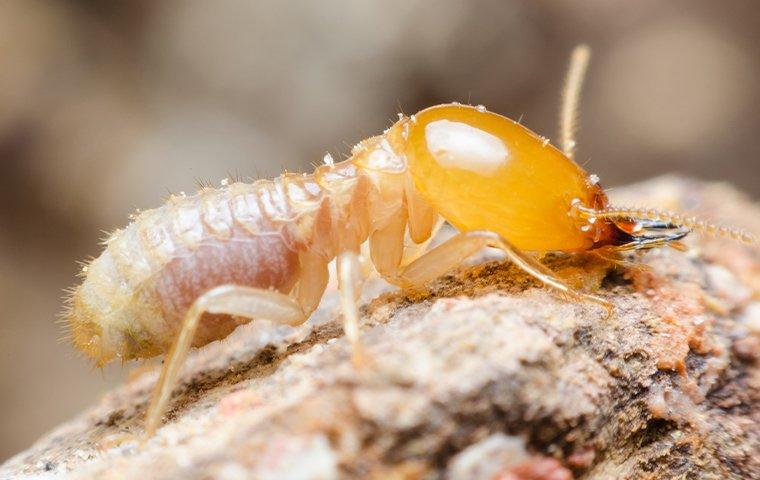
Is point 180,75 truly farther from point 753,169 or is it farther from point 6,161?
point 753,169

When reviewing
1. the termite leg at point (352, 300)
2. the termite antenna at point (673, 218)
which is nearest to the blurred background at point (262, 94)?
the termite antenna at point (673, 218)

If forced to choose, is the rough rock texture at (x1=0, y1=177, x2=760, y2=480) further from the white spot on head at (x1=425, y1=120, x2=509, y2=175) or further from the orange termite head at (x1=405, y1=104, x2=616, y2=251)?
the white spot on head at (x1=425, y1=120, x2=509, y2=175)

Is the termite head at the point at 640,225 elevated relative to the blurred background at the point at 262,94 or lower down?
lower down

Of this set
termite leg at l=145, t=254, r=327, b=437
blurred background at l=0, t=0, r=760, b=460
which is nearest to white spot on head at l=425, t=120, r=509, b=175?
termite leg at l=145, t=254, r=327, b=437

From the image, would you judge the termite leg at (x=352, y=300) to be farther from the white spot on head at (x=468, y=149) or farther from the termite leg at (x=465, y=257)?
the white spot on head at (x=468, y=149)

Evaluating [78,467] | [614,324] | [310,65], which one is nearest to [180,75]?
[310,65]
